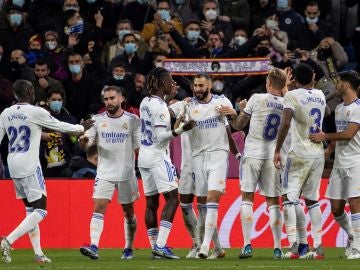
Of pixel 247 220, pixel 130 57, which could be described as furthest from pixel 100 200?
pixel 130 57

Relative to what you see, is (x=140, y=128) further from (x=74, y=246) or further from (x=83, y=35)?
A: (x=83, y=35)

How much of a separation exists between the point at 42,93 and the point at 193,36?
10.8 ft

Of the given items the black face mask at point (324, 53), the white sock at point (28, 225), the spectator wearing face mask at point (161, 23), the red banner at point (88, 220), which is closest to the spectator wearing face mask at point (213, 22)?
the spectator wearing face mask at point (161, 23)

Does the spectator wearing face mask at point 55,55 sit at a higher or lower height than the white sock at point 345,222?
higher

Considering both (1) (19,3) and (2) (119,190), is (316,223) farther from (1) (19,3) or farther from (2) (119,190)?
(1) (19,3)

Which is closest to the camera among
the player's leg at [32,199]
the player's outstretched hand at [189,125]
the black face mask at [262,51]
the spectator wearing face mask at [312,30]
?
the player's outstretched hand at [189,125]

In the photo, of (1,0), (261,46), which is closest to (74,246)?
(261,46)

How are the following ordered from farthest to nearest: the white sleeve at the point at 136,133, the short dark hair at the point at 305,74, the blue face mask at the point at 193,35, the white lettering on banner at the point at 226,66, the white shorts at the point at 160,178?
the blue face mask at the point at 193,35, the white lettering on banner at the point at 226,66, the white sleeve at the point at 136,133, the white shorts at the point at 160,178, the short dark hair at the point at 305,74

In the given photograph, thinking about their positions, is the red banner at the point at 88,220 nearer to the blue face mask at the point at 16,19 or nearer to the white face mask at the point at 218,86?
the white face mask at the point at 218,86

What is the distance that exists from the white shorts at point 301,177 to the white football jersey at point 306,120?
0.30 ft

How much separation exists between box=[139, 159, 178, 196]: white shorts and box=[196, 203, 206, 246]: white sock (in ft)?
2.02

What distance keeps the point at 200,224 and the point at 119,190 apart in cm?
126

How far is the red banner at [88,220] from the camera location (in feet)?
74.8

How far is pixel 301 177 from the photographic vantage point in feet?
60.7
